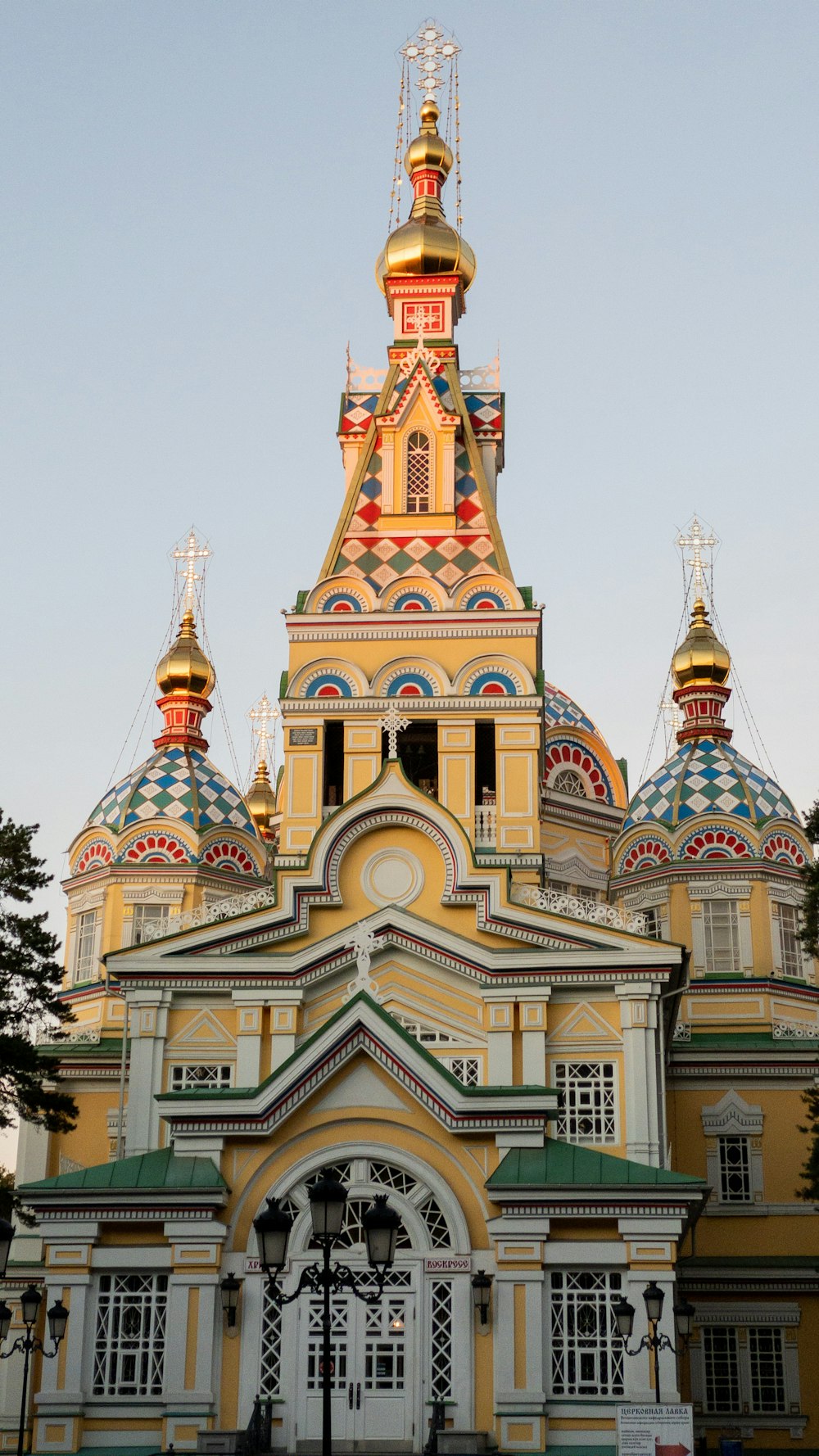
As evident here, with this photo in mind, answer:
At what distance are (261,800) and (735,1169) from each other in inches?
855

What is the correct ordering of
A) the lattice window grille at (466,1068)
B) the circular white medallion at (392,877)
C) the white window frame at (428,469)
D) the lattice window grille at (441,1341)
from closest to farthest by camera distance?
the lattice window grille at (441,1341), the lattice window grille at (466,1068), the circular white medallion at (392,877), the white window frame at (428,469)

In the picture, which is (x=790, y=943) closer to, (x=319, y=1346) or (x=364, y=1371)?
(x=364, y=1371)

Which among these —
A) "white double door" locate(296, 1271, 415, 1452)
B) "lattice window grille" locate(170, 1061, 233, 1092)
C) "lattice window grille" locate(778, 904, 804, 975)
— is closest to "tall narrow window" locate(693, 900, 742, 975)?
"lattice window grille" locate(778, 904, 804, 975)

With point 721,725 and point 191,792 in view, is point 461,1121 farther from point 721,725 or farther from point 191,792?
point 721,725

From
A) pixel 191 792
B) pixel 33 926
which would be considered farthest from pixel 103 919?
pixel 33 926

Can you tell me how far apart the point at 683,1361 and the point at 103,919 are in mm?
14331

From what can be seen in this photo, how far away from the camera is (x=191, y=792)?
3909cm

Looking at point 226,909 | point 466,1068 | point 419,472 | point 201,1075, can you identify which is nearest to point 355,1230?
point 466,1068

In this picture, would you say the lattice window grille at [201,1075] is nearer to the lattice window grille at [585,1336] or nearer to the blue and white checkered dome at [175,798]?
the lattice window grille at [585,1336]

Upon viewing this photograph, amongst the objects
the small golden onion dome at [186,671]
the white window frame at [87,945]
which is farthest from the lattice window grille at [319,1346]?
the small golden onion dome at [186,671]

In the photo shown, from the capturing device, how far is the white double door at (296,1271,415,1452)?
2430 cm

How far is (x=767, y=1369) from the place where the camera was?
33.2 metres

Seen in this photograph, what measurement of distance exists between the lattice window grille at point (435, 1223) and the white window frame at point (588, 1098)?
13.0 ft

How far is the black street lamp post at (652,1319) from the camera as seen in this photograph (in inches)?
892
